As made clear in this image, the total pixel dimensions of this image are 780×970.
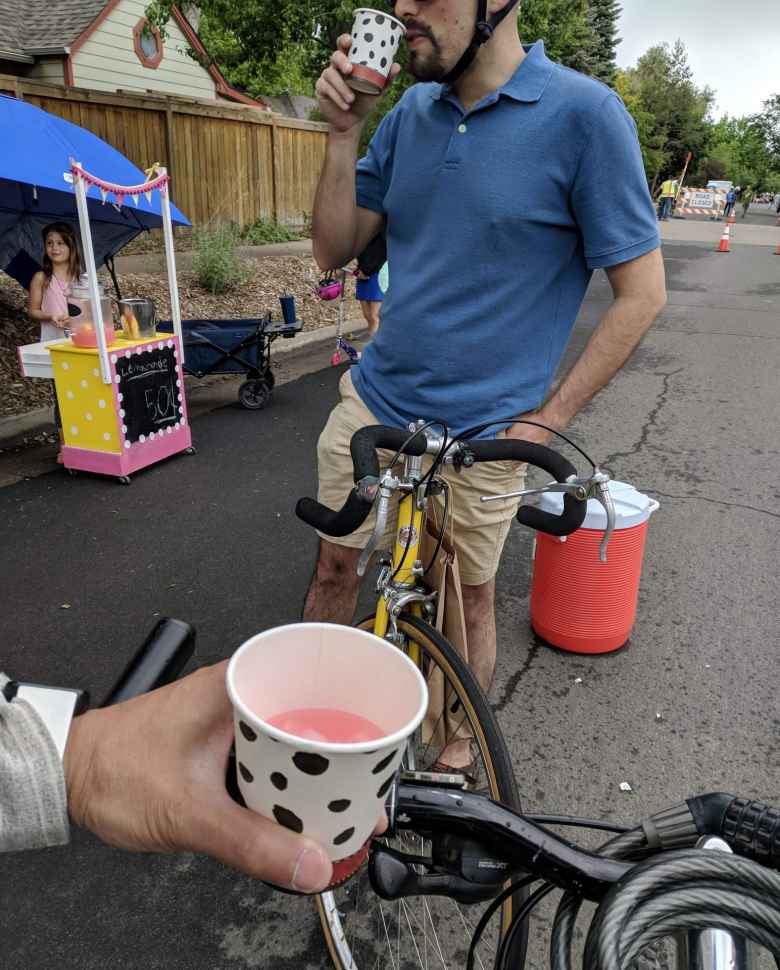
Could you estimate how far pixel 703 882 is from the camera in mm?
608

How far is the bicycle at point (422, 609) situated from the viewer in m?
1.58

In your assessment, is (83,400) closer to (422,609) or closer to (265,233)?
(422,609)

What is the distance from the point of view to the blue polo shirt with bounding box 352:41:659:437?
1.98m

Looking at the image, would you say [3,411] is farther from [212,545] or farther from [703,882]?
[703,882]

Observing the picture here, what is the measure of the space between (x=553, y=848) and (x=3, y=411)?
666cm

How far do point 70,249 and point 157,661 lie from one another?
6.04 meters

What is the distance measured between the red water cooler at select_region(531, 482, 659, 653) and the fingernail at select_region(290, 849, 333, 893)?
96.8 inches

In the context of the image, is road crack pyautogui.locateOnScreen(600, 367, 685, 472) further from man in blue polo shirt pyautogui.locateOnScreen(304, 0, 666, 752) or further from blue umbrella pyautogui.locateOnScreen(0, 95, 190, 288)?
blue umbrella pyautogui.locateOnScreen(0, 95, 190, 288)

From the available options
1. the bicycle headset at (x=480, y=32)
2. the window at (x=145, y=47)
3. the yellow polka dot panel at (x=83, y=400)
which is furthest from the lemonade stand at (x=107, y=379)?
the window at (x=145, y=47)

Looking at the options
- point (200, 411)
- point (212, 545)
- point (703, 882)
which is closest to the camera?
point (703, 882)

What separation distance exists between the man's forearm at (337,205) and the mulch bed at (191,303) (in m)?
4.94

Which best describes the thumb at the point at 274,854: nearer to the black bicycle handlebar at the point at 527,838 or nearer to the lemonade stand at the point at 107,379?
the black bicycle handlebar at the point at 527,838

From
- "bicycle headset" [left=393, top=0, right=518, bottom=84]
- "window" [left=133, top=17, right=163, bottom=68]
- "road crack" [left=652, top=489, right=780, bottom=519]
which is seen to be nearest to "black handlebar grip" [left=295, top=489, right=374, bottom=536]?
"bicycle headset" [left=393, top=0, right=518, bottom=84]

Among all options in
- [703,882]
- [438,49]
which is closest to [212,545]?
[438,49]
